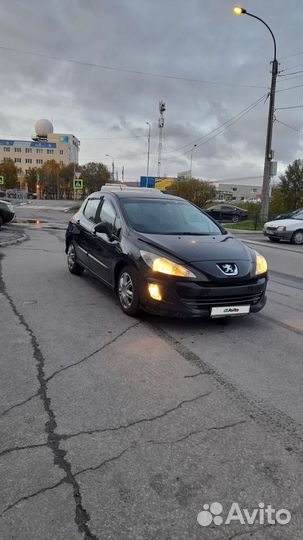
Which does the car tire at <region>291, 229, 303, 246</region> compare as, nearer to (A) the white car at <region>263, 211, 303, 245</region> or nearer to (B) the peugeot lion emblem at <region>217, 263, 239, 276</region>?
(A) the white car at <region>263, 211, 303, 245</region>

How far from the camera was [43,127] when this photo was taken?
132875 mm

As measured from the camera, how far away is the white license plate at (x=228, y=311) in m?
4.78

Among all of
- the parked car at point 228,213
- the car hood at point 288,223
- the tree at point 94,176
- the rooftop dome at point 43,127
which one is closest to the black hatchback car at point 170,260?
the car hood at point 288,223

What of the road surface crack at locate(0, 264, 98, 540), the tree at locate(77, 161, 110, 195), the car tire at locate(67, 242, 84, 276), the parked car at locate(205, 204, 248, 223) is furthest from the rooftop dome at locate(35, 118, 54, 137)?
the road surface crack at locate(0, 264, 98, 540)

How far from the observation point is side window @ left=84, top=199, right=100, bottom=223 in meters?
6.96

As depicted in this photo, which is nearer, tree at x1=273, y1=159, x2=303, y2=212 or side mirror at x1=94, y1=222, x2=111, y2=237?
side mirror at x1=94, y1=222, x2=111, y2=237

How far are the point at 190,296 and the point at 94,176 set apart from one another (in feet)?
238

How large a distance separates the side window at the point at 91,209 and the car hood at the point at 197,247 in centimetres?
185

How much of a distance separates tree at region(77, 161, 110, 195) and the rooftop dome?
65.5 metres

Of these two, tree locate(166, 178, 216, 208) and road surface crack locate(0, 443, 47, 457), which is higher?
tree locate(166, 178, 216, 208)

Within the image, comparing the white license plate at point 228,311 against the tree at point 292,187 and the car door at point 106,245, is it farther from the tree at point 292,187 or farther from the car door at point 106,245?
the tree at point 292,187

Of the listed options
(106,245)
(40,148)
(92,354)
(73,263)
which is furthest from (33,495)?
(40,148)

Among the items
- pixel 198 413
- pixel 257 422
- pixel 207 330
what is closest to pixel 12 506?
pixel 198 413

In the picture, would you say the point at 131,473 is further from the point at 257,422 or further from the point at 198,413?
the point at 257,422
